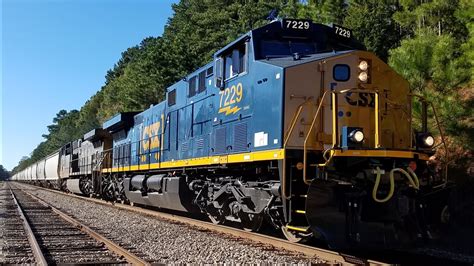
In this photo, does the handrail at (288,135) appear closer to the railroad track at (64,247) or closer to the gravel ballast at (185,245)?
the gravel ballast at (185,245)

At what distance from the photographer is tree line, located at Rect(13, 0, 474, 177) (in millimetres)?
11016

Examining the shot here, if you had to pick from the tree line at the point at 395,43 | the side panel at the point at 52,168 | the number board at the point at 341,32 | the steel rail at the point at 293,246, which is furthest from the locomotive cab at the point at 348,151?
the side panel at the point at 52,168

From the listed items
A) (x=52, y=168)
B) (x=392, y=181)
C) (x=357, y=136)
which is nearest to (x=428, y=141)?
(x=392, y=181)

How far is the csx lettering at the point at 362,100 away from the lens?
780cm

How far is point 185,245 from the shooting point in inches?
342

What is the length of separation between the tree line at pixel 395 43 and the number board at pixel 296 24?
11.6ft

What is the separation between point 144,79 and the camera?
126ft

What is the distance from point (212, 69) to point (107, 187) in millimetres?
12315

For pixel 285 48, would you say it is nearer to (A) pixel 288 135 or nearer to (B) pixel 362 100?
(B) pixel 362 100

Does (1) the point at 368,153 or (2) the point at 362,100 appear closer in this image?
(1) the point at 368,153

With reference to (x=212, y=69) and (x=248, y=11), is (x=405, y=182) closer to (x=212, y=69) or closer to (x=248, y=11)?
(x=212, y=69)

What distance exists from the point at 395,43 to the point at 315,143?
16806mm

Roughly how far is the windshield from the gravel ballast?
3.34m

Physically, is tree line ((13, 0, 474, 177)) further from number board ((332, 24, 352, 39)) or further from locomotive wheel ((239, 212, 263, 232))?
locomotive wheel ((239, 212, 263, 232))
